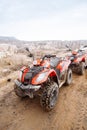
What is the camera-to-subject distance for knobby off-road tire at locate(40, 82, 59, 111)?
439 centimetres

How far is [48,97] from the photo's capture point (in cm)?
439

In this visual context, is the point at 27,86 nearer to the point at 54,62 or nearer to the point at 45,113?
the point at 45,113

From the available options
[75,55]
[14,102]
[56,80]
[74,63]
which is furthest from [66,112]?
[75,55]

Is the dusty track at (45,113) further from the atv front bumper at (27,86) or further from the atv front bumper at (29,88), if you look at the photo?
the atv front bumper at (27,86)

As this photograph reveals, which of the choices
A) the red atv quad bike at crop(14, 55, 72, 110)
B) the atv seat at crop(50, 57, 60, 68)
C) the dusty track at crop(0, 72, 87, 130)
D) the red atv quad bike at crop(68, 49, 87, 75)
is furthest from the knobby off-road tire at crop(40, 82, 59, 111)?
the red atv quad bike at crop(68, 49, 87, 75)

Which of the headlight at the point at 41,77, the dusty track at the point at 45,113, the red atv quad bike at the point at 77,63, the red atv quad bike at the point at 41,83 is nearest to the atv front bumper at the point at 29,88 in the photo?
the red atv quad bike at the point at 41,83

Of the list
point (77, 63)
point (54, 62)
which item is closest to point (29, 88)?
point (54, 62)

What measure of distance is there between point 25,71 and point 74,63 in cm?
339

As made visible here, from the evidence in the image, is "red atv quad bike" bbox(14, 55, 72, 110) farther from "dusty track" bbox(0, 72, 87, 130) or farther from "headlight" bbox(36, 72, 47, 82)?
"dusty track" bbox(0, 72, 87, 130)

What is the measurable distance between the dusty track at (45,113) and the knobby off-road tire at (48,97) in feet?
0.95

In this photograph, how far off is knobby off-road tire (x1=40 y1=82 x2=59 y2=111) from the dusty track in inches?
11.4

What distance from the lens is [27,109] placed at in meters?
4.92

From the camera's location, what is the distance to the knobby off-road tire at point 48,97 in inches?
173

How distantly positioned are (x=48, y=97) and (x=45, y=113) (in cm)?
63
